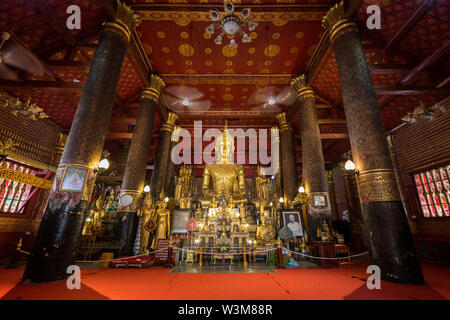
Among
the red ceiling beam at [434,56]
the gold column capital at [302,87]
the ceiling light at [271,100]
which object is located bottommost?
the red ceiling beam at [434,56]

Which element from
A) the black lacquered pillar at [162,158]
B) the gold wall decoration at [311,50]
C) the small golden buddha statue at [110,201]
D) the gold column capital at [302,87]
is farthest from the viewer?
the small golden buddha statue at [110,201]

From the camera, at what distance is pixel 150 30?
9.01 meters

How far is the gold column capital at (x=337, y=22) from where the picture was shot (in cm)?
684

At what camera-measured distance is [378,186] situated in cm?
495

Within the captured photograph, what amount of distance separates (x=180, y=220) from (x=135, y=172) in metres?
3.17

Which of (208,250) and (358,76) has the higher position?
(358,76)

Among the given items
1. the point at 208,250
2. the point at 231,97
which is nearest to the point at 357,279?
the point at 208,250

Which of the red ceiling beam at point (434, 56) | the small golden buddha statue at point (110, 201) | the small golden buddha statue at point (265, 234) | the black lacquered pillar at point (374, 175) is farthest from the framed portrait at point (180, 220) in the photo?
the red ceiling beam at point (434, 56)

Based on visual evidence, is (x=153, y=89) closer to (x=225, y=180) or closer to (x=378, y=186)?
(x=225, y=180)

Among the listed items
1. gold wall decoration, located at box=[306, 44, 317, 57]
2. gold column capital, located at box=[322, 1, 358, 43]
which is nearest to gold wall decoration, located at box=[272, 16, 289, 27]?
gold column capital, located at box=[322, 1, 358, 43]

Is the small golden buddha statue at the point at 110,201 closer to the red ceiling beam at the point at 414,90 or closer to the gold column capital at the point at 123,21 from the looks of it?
the gold column capital at the point at 123,21

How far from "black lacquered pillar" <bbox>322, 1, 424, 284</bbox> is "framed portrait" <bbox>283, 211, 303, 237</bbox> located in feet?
11.8
